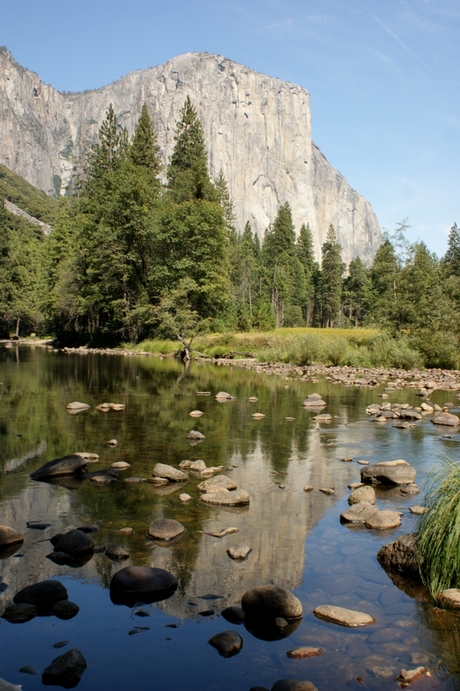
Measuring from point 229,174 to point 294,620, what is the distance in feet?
632

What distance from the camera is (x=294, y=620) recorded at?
5.81 metres

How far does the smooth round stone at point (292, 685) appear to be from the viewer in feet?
14.9

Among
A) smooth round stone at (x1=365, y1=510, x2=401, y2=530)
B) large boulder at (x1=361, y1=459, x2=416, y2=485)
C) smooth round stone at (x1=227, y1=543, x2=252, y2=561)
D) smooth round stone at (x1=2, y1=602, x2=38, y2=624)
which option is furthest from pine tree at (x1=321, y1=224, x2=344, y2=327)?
smooth round stone at (x1=2, y1=602, x2=38, y2=624)

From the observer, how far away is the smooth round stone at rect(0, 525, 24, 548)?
743 centimetres

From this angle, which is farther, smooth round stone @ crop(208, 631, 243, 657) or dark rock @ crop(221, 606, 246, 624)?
dark rock @ crop(221, 606, 246, 624)

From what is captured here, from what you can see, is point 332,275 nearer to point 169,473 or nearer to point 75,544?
point 169,473

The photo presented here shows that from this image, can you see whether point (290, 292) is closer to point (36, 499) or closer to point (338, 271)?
point (338, 271)

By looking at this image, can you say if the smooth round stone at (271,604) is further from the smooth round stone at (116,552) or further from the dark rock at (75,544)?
the dark rock at (75,544)

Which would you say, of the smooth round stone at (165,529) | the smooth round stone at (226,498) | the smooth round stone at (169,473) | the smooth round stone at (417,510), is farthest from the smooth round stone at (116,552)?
the smooth round stone at (417,510)

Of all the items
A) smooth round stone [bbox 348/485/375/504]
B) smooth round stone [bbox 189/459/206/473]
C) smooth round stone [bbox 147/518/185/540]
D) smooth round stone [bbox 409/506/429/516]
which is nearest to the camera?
smooth round stone [bbox 147/518/185/540]

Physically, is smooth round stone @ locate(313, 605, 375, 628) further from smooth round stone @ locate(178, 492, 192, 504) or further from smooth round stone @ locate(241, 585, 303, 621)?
smooth round stone @ locate(178, 492, 192, 504)

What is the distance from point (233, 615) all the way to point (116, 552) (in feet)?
6.48

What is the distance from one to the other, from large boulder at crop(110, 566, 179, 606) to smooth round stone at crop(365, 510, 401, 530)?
133 inches

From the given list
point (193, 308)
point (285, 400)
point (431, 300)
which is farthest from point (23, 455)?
point (193, 308)
